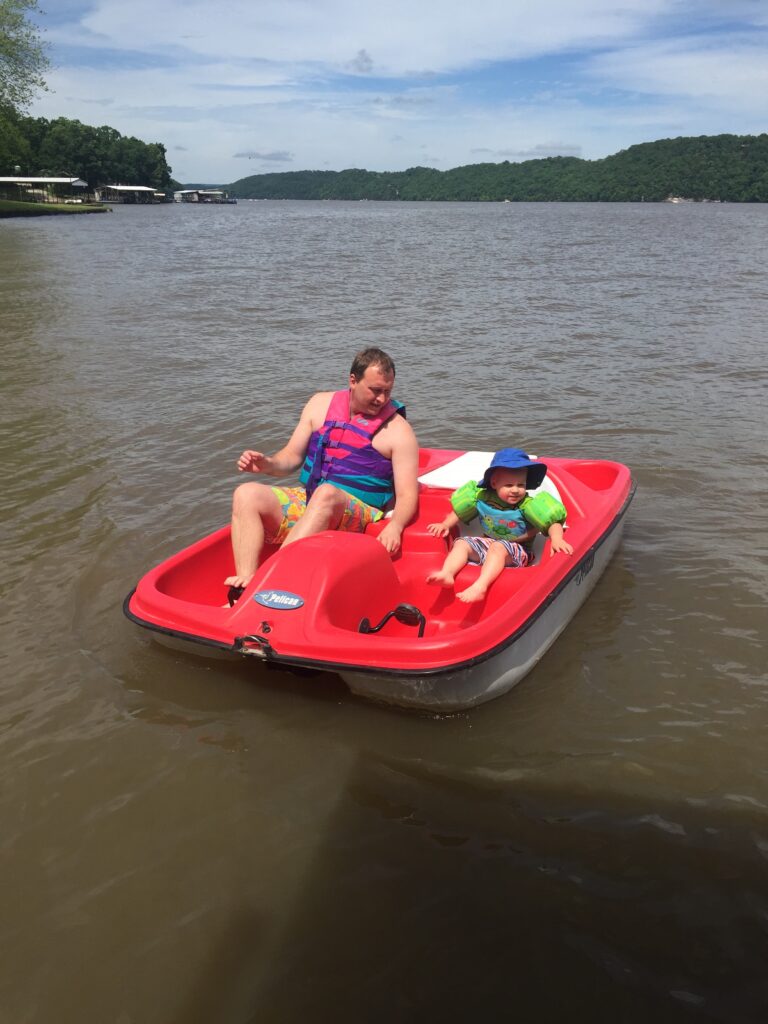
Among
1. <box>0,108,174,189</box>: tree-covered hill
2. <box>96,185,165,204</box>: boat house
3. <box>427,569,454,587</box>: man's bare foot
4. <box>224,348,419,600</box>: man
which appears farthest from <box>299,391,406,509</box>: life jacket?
<box>96,185,165,204</box>: boat house

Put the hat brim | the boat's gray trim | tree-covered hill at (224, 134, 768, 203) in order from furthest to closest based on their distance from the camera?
1. tree-covered hill at (224, 134, 768, 203)
2. the hat brim
3. the boat's gray trim

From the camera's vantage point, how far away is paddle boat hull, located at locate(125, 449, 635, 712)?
3.24 m

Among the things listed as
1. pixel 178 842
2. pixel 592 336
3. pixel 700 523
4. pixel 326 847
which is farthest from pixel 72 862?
pixel 592 336

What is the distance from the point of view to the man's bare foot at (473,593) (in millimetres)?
3910

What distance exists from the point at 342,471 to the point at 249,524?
684 mm

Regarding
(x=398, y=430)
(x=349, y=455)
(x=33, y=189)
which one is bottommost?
(x=33, y=189)

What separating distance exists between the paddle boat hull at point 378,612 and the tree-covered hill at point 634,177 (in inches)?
4636

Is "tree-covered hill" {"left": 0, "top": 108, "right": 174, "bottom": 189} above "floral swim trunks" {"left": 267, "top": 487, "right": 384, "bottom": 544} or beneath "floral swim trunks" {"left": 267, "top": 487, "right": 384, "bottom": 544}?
beneath

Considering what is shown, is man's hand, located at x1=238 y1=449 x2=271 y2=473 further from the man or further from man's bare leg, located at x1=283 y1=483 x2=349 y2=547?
man's bare leg, located at x1=283 y1=483 x2=349 y2=547

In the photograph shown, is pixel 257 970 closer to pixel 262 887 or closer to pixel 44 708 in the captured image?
pixel 262 887

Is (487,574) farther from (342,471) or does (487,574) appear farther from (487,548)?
(342,471)

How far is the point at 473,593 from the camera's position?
3928 millimetres

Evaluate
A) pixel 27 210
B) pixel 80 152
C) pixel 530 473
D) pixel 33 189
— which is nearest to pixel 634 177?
pixel 80 152

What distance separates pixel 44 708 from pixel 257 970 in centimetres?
171
